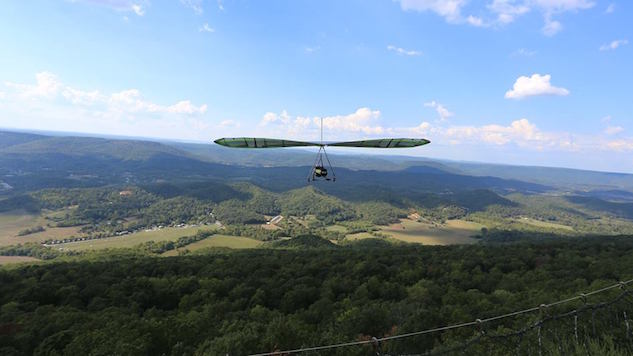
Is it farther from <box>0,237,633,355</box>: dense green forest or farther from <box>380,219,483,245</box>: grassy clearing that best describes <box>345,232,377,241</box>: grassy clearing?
<box>0,237,633,355</box>: dense green forest

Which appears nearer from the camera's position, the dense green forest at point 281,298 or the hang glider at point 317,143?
the hang glider at point 317,143

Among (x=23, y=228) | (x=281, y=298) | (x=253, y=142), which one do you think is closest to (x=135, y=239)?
(x=23, y=228)

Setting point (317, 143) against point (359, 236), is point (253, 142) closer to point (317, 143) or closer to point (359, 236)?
point (317, 143)

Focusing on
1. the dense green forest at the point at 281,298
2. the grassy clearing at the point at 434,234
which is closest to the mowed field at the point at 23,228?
the dense green forest at the point at 281,298

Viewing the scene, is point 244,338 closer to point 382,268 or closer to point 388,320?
point 388,320

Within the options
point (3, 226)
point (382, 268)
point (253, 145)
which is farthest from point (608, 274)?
point (3, 226)

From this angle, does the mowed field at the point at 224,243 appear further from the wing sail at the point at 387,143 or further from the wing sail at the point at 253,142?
the wing sail at the point at 387,143
